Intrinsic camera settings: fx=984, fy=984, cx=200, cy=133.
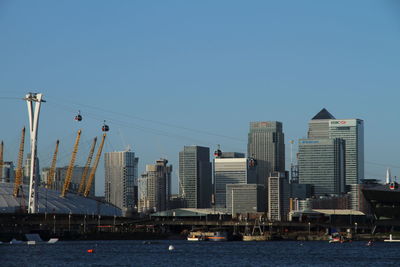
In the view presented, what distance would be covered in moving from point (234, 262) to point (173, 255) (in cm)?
2719

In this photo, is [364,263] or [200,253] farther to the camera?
[200,253]

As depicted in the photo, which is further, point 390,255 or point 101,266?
point 390,255

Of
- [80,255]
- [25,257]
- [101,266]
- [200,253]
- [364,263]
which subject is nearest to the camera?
[101,266]

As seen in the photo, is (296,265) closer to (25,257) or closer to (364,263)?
(364,263)

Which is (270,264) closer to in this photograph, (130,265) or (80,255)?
(130,265)

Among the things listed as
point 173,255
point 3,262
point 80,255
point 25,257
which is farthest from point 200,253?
point 3,262

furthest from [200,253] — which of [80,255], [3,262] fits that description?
[3,262]

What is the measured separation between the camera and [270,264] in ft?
470

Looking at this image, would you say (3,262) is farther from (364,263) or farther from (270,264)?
(364,263)

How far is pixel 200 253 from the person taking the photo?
593 feet

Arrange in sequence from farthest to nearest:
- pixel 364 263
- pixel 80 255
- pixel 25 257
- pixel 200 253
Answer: pixel 200 253 < pixel 80 255 < pixel 25 257 < pixel 364 263

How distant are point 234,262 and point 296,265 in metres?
11.1

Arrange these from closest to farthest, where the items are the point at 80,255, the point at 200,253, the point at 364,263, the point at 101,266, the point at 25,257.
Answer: the point at 101,266, the point at 364,263, the point at 25,257, the point at 80,255, the point at 200,253

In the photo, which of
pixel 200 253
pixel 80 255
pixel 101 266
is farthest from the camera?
pixel 200 253
